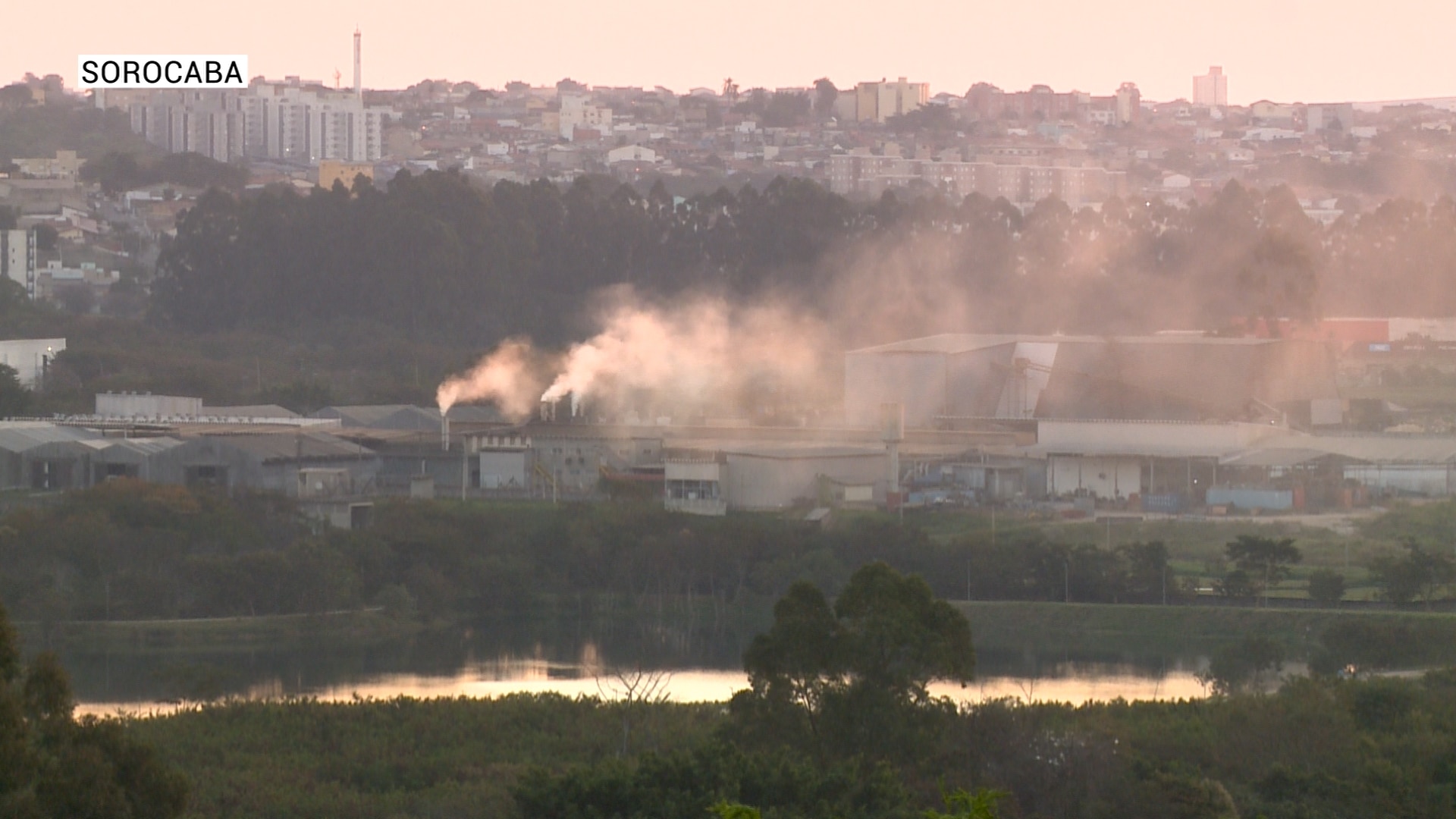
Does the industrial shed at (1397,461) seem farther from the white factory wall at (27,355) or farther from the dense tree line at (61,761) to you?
the dense tree line at (61,761)

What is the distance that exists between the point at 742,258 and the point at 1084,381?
10.4 meters

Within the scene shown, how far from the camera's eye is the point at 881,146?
60906 millimetres

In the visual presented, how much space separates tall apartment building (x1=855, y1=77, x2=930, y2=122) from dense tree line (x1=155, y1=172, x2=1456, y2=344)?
94.5 feet

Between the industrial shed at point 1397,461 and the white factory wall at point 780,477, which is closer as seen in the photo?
the white factory wall at point 780,477

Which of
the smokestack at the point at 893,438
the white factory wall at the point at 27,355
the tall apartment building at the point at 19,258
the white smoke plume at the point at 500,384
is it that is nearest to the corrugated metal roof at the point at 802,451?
the smokestack at the point at 893,438

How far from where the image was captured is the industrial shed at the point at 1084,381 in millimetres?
25875

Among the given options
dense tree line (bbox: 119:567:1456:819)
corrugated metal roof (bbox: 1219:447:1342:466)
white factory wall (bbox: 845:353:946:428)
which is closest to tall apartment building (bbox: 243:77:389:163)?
white factory wall (bbox: 845:353:946:428)

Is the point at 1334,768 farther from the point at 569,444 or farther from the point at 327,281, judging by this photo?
the point at 327,281

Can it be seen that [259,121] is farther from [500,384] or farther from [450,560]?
[450,560]

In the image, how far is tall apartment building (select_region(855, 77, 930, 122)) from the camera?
66438mm

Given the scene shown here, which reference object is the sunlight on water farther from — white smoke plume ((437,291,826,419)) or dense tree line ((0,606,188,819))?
white smoke plume ((437,291,826,419))

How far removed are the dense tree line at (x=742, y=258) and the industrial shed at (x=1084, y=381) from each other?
6.68 m

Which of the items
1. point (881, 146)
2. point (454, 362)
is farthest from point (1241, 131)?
point (454, 362)

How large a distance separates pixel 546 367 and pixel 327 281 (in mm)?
6722
